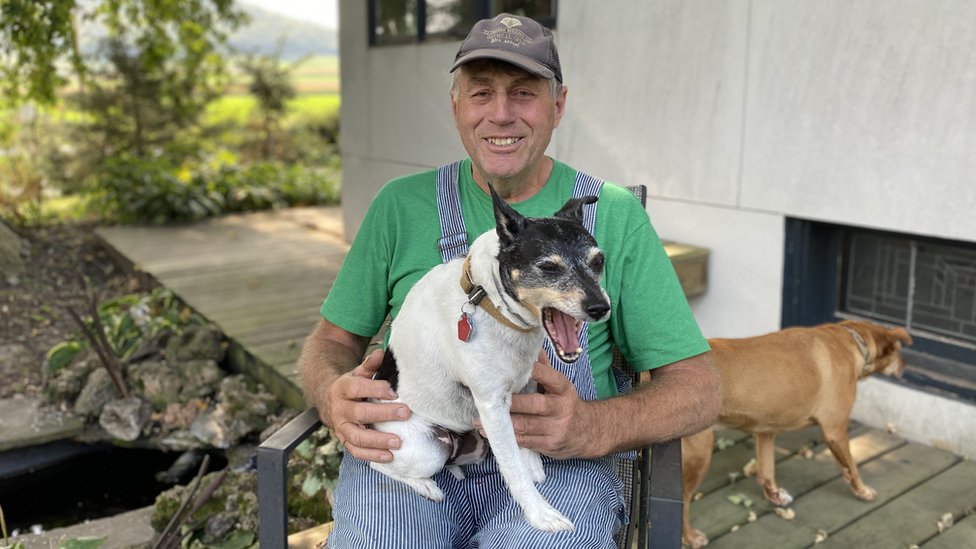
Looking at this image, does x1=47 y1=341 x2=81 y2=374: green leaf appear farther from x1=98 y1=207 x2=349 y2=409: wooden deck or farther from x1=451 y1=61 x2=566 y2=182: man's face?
x1=451 y1=61 x2=566 y2=182: man's face

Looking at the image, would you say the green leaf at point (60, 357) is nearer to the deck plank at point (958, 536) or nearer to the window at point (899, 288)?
the window at point (899, 288)

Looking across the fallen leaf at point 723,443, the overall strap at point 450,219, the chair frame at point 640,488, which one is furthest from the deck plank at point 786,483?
the overall strap at point 450,219

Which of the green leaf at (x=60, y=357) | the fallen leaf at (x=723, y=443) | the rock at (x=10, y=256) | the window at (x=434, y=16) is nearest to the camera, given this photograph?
the fallen leaf at (x=723, y=443)

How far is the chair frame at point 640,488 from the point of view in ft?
5.52

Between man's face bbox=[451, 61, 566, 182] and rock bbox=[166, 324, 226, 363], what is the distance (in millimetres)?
3491

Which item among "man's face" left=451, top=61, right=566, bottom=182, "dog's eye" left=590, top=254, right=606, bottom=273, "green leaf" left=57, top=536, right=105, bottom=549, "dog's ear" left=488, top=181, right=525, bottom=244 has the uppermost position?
"man's face" left=451, top=61, right=566, bottom=182

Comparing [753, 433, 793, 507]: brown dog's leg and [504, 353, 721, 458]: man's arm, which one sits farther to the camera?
[753, 433, 793, 507]: brown dog's leg

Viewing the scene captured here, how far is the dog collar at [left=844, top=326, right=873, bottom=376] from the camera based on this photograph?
3088 mm

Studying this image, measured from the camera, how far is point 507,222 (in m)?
1.54

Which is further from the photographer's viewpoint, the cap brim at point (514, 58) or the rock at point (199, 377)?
the rock at point (199, 377)

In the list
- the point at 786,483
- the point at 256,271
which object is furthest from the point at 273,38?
the point at 786,483

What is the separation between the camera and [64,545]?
8.33ft

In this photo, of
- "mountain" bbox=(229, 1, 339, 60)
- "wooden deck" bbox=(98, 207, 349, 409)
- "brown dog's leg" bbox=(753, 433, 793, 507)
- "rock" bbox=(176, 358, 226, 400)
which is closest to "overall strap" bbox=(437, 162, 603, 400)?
"brown dog's leg" bbox=(753, 433, 793, 507)

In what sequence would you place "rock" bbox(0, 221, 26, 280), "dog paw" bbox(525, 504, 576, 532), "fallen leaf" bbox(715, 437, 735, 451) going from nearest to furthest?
"dog paw" bbox(525, 504, 576, 532) → "fallen leaf" bbox(715, 437, 735, 451) → "rock" bbox(0, 221, 26, 280)
